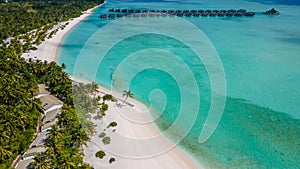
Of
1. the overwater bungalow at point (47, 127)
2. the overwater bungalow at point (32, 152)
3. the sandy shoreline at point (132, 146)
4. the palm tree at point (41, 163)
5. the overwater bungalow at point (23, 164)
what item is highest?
the palm tree at point (41, 163)

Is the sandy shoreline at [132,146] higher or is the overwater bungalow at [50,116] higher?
the overwater bungalow at [50,116]

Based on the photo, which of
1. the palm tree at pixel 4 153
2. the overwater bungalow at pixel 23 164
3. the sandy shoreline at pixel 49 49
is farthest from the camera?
the sandy shoreline at pixel 49 49

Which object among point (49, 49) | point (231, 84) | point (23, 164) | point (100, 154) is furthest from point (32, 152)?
point (49, 49)

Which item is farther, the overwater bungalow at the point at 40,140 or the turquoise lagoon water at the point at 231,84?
the turquoise lagoon water at the point at 231,84

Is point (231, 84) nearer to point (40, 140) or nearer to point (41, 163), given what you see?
point (40, 140)

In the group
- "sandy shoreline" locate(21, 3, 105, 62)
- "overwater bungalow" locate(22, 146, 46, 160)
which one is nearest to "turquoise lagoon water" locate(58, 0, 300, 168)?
"sandy shoreline" locate(21, 3, 105, 62)

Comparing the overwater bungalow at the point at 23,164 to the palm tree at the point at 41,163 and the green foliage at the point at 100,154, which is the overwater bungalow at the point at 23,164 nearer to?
the palm tree at the point at 41,163

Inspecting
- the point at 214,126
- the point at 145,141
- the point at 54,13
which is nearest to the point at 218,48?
the point at 214,126

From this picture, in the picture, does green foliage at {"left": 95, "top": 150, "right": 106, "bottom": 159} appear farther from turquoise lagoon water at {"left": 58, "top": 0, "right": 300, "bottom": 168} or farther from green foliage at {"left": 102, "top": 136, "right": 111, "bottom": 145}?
turquoise lagoon water at {"left": 58, "top": 0, "right": 300, "bottom": 168}

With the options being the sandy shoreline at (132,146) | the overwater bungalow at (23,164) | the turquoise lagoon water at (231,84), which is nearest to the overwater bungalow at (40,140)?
the overwater bungalow at (23,164)
